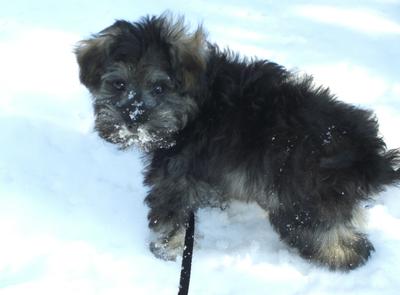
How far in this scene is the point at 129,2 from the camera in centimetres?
632

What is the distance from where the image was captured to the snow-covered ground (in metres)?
3.71

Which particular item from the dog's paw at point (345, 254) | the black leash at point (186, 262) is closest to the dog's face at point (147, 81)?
the black leash at point (186, 262)

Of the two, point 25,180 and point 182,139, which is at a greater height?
point 182,139

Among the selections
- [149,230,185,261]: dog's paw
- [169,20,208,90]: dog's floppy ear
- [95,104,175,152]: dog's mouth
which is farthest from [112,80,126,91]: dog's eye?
[149,230,185,261]: dog's paw

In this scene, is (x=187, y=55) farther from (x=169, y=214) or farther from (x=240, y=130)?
(x=169, y=214)

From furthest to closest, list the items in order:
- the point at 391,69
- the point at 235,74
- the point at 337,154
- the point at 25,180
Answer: the point at 391,69, the point at 25,180, the point at 235,74, the point at 337,154

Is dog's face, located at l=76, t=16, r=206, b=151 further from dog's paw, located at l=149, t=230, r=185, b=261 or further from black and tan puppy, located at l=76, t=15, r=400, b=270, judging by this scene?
dog's paw, located at l=149, t=230, r=185, b=261

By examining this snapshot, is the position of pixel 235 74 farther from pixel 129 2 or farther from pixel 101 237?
pixel 129 2

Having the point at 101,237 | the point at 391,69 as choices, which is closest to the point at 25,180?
the point at 101,237

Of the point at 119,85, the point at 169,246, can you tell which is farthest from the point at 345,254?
the point at 119,85

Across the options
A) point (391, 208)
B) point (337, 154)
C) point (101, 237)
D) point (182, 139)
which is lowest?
point (101, 237)

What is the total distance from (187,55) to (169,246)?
140 centimetres

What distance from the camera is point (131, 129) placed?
3.29 metres

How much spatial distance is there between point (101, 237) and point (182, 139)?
104cm
